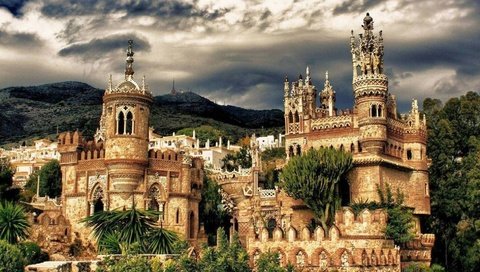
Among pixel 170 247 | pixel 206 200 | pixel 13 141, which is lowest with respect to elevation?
pixel 170 247

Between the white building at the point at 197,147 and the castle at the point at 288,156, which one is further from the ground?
the white building at the point at 197,147

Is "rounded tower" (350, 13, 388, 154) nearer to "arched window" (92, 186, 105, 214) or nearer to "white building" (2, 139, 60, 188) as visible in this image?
"arched window" (92, 186, 105, 214)

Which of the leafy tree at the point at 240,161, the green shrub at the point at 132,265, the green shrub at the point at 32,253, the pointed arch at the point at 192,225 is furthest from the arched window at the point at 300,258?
the leafy tree at the point at 240,161

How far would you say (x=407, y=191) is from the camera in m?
47.6

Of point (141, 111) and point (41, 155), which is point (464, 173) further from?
point (41, 155)

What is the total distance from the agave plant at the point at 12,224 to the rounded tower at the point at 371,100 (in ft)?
72.7

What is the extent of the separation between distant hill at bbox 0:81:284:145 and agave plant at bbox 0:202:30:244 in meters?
68.7

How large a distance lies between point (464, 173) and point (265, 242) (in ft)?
63.0

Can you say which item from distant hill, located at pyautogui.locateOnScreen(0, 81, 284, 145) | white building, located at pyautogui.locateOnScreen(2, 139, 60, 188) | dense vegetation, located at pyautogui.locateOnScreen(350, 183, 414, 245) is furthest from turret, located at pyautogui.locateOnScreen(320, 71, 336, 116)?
distant hill, located at pyautogui.locateOnScreen(0, 81, 284, 145)

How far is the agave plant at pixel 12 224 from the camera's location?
37.6m

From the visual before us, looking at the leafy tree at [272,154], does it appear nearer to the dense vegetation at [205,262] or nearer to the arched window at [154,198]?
the arched window at [154,198]

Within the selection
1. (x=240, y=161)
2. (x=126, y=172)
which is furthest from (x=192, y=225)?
(x=240, y=161)

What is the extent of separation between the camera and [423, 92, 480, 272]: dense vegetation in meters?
47.9

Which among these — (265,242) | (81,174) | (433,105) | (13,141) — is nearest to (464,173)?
(433,105)
